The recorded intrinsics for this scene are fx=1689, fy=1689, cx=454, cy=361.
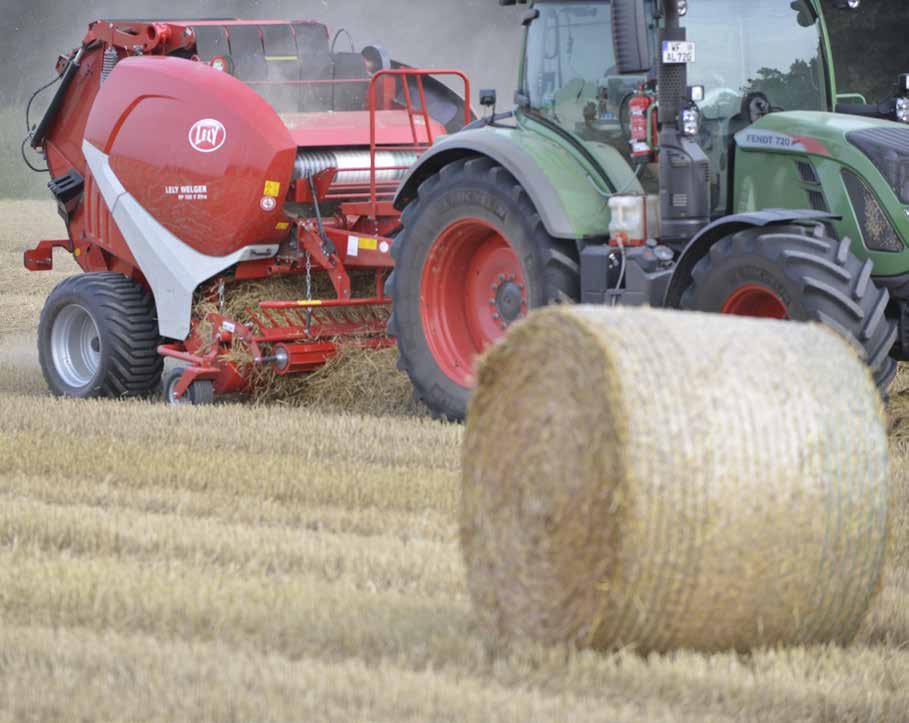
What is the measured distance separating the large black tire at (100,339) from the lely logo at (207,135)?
1.07 meters

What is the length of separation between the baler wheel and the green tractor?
4.00ft

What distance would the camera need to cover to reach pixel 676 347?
408 centimetres

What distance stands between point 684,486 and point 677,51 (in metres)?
3.58

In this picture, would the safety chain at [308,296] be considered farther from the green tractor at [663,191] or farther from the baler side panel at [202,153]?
the green tractor at [663,191]

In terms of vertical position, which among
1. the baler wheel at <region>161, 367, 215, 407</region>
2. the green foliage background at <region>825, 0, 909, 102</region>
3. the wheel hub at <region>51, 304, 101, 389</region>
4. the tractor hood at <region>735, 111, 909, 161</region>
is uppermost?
the green foliage background at <region>825, 0, 909, 102</region>

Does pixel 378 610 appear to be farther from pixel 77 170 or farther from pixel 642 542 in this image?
pixel 77 170

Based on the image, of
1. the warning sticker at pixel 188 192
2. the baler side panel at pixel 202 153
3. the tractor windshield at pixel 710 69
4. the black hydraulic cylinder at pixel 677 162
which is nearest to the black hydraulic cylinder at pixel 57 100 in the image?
the baler side panel at pixel 202 153

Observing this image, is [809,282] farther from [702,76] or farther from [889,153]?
[702,76]

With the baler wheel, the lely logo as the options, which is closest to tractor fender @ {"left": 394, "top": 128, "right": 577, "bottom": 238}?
the lely logo

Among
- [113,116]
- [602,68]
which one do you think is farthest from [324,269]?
[602,68]

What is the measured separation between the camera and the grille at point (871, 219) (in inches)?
267

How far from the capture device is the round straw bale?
3.97 meters

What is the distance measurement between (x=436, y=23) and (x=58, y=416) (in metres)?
15.4

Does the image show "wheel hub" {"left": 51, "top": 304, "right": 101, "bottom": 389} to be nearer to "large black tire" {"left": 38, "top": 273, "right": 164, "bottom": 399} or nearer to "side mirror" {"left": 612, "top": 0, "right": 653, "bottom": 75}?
"large black tire" {"left": 38, "top": 273, "right": 164, "bottom": 399}
